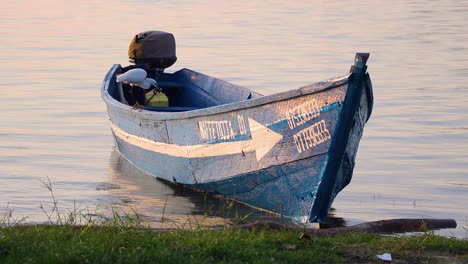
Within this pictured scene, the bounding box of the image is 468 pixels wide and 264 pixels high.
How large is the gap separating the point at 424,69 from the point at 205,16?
13.1 m

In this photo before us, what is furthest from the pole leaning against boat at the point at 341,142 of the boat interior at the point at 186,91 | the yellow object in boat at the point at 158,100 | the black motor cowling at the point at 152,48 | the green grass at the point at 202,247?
the black motor cowling at the point at 152,48

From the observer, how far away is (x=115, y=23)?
3177 centimetres

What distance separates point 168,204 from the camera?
1125 centimetres

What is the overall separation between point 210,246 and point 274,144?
3.49 metres

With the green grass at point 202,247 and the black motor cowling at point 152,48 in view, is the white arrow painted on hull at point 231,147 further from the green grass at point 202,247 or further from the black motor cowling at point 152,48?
the green grass at point 202,247

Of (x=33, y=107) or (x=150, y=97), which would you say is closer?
(x=150, y=97)

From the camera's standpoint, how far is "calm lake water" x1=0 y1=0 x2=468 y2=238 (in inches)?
464

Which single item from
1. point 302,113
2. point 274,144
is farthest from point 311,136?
point 274,144

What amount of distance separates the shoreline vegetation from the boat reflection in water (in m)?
2.30

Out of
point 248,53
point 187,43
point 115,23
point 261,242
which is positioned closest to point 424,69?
point 248,53

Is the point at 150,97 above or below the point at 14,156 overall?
above

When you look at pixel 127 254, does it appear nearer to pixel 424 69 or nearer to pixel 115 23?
pixel 424 69

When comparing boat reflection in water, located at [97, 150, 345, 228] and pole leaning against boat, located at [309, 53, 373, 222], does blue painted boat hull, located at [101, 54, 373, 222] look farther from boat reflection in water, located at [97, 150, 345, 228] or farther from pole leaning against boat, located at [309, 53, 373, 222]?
boat reflection in water, located at [97, 150, 345, 228]

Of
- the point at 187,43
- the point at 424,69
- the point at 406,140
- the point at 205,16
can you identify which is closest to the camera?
the point at 406,140
